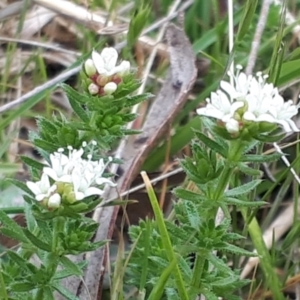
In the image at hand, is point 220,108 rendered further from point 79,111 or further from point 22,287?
point 22,287

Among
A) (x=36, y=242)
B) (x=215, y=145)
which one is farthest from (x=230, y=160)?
(x=36, y=242)

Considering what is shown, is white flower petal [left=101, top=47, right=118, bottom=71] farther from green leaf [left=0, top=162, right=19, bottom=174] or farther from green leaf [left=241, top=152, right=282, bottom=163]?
green leaf [left=0, top=162, right=19, bottom=174]

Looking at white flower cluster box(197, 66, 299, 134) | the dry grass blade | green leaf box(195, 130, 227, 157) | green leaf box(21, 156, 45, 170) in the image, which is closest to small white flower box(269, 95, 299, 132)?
white flower cluster box(197, 66, 299, 134)

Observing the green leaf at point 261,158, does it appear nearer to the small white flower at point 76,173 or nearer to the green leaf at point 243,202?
the green leaf at point 243,202

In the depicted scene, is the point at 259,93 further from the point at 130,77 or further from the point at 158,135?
the point at 158,135

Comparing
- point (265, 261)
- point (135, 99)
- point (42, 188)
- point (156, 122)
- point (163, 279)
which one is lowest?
point (265, 261)

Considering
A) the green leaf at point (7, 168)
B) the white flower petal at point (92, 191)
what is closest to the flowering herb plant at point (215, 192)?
the white flower petal at point (92, 191)
